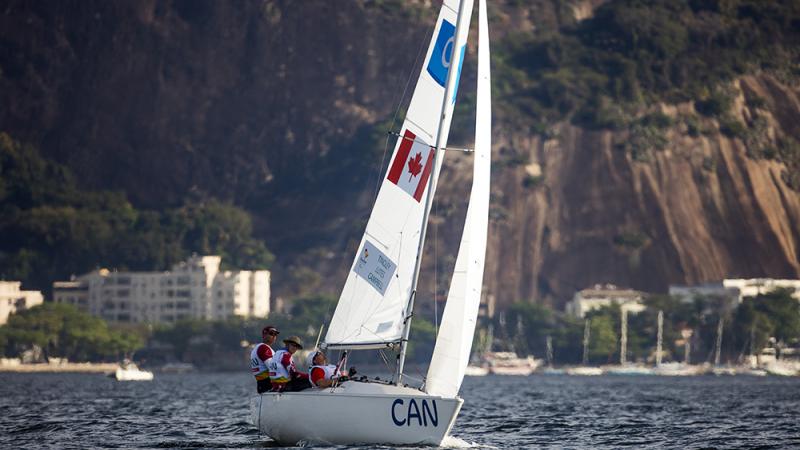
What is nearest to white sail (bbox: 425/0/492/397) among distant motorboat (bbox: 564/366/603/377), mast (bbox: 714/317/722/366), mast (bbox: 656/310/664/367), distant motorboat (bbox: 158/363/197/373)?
distant motorboat (bbox: 564/366/603/377)

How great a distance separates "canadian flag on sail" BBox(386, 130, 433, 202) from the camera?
136 feet

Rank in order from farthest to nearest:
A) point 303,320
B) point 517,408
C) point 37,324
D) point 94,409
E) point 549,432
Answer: point 303,320
point 37,324
point 517,408
point 94,409
point 549,432

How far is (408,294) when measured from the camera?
1631 inches

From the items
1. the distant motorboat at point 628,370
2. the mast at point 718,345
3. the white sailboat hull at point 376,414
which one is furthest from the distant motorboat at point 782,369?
the white sailboat hull at point 376,414

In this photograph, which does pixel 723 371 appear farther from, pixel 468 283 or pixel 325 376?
pixel 325 376

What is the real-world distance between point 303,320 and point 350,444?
156 m

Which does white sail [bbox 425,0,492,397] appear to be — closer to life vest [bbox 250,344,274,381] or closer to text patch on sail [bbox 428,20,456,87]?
text patch on sail [bbox 428,20,456,87]

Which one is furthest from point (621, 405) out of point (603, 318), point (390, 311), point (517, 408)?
point (603, 318)

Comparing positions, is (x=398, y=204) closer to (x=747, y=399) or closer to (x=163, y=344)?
(x=747, y=399)

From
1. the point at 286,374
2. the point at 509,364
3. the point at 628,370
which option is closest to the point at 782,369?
the point at 628,370

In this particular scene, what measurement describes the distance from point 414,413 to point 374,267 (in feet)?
13.2

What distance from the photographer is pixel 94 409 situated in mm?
71875

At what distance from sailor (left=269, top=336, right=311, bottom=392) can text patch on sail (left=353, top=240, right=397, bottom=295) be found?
2351 mm

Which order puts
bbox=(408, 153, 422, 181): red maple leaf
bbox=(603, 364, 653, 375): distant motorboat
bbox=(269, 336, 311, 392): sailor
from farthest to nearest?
bbox=(603, 364, 653, 375): distant motorboat < bbox=(408, 153, 422, 181): red maple leaf < bbox=(269, 336, 311, 392): sailor
